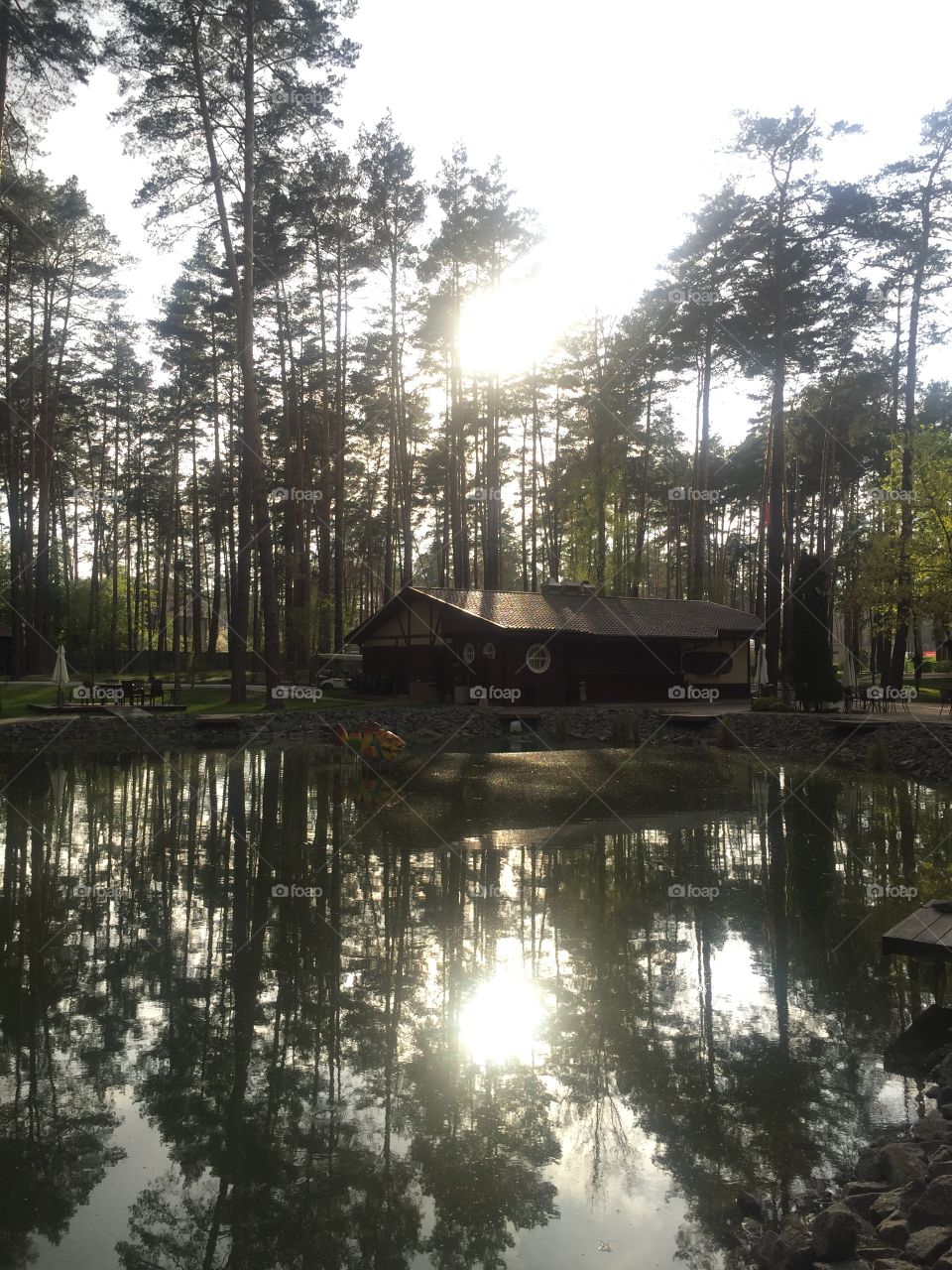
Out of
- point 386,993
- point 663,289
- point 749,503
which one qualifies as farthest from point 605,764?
Answer: point 749,503

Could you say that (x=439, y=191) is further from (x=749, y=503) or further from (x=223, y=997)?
(x=223, y=997)

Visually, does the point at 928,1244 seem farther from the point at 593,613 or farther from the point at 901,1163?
the point at 593,613

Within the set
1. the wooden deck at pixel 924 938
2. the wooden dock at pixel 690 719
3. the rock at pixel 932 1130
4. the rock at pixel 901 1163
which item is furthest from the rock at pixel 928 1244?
the wooden dock at pixel 690 719

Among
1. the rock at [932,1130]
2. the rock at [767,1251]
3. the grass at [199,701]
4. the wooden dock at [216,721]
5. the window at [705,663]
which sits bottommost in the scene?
the rock at [767,1251]

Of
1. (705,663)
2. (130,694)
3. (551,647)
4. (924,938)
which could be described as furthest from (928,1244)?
(705,663)

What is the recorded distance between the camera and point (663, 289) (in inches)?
1219

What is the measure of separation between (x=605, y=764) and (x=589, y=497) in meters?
21.0

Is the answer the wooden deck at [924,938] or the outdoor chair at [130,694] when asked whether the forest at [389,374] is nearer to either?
the outdoor chair at [130,694]

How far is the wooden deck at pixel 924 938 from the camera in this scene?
615cm

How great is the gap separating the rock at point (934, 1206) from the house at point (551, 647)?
2272cm

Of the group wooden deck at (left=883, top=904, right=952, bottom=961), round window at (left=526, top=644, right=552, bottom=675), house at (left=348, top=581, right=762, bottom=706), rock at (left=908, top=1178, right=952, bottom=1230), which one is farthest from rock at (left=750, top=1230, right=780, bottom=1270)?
round window at (left=526, top=644, right=552, bottom=675)

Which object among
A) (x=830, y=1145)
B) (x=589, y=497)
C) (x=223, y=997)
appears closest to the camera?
(x=830, y=1145)

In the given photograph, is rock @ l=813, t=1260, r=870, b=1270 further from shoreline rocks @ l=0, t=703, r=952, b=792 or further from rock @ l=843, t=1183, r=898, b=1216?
shoreline rocks @ l=0, t=703, r=952, b=792

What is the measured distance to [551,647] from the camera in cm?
2864
